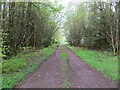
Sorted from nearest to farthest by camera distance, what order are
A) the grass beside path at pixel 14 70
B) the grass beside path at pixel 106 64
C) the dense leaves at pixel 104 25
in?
1. the grass beside path at pixel 14 70
2. the grass beside path at pixel 106 64
3. the dense leaves at pixel 104 25

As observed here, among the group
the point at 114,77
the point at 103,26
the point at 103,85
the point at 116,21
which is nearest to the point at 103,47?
the point at 103,26

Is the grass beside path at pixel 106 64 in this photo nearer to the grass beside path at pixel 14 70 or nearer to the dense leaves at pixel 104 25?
the dense leaves at pixel 104 25

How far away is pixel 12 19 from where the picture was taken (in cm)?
697

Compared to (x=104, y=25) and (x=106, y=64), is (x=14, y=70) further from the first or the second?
(x=104, y=25)

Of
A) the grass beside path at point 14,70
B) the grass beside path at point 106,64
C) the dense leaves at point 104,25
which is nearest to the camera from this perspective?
the grass beside path at point 14,70

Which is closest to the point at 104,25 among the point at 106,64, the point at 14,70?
the point at 106,64

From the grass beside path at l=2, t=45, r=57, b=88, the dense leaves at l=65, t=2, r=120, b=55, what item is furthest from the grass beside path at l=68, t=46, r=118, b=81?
the grass beside path at l=2, t=45, r=57, b=88

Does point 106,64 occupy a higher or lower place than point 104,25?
lower

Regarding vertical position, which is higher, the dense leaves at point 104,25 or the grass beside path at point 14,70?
the dense leaves at point 104,25

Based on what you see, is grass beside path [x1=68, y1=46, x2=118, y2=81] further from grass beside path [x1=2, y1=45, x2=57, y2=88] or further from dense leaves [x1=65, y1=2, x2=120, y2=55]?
grass beside path [x1=2, y1=45, x2=57, y2=88]

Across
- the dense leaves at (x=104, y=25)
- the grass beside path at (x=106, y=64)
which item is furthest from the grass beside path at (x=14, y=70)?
the dense leaves at (x=104, y=25)

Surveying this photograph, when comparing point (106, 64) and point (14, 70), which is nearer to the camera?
point (14, 70)

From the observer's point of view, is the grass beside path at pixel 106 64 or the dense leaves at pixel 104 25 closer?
the grass beside path at pixel 106 64

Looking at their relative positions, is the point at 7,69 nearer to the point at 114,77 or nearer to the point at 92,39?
the point at 114,77
